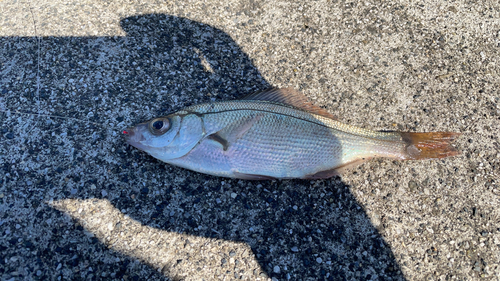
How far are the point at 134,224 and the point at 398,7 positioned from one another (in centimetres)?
351

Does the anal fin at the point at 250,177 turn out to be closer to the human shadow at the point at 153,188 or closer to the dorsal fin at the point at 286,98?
the human shadow at the point at 153,188

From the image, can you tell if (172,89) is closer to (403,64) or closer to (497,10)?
(403,64)

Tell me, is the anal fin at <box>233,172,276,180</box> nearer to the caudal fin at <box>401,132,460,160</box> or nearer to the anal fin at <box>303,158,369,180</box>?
the anal fin at <box>303,158,369,180</box>

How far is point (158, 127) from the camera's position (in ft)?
7.38

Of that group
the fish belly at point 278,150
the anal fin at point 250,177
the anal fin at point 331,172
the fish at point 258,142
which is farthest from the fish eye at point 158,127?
the anal fin at point 331,172

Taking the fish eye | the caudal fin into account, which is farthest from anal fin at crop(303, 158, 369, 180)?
the fish eye

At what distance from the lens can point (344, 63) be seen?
9.84 ft

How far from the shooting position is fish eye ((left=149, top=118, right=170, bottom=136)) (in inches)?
88.4

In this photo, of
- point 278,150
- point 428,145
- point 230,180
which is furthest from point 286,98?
point 428,145

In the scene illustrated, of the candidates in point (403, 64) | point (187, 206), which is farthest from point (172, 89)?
point (403, 64)

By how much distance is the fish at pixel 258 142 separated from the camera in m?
2.24

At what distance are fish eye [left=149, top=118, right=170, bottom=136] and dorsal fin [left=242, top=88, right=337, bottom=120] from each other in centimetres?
68

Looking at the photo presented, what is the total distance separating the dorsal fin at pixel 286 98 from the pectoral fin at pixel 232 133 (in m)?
0.28

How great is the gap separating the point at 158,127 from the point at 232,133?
575 millimetres
